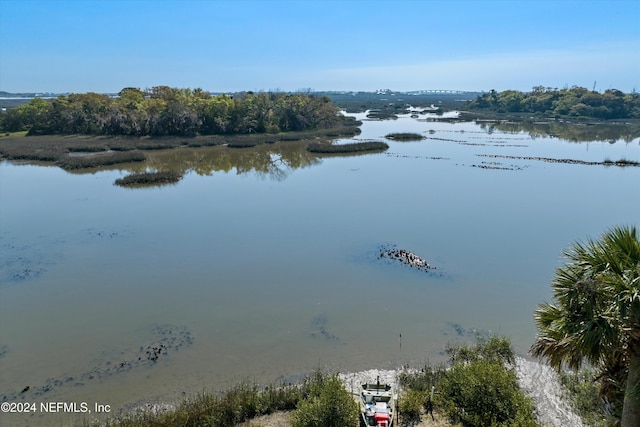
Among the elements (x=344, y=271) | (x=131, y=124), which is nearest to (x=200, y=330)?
(x=344, y=271)

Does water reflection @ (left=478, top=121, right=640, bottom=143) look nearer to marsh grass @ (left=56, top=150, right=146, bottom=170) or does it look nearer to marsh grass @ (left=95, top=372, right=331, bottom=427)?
marsh grass @ (left=56, top=150, right=146, bottom=170)

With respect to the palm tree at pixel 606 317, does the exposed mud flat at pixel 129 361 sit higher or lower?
lower

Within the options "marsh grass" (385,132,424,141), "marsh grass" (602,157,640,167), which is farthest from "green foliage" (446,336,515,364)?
"marsh grass" (385,132,424,141)

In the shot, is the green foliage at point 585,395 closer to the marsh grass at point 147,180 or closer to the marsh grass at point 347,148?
the marsh grass at point 147,180

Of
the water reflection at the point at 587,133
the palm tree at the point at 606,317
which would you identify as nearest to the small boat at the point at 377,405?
the palm tree at the point at 606,317

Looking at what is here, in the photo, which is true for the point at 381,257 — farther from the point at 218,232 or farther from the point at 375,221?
the point at 218,232
